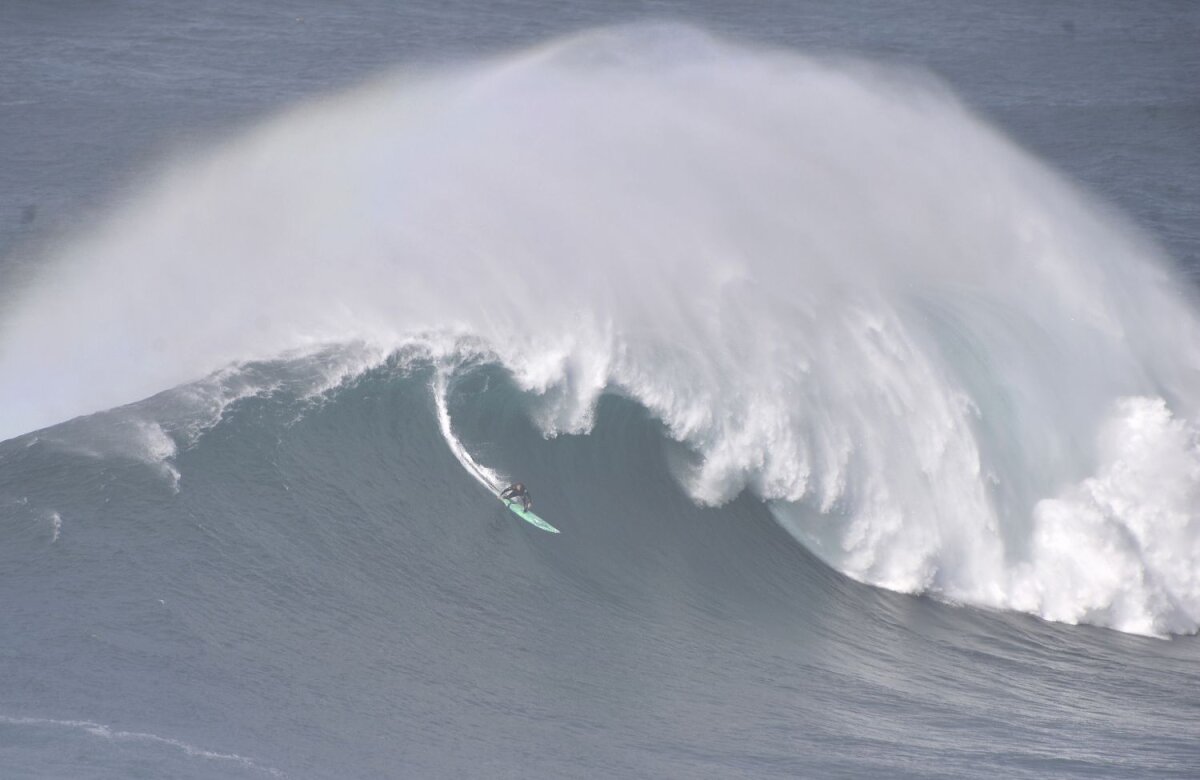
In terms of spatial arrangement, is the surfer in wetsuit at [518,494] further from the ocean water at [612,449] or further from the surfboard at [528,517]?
the ocean water at [612,449]

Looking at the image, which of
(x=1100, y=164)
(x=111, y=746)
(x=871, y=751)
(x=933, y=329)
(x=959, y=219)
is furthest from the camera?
(x=1100, y=164)

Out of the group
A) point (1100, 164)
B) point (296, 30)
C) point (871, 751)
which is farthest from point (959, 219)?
point (296, 30)

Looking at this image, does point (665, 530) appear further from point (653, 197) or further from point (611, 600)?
point (653, 197)

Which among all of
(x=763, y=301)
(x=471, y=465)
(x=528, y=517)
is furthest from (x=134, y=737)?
(x=763, y=301)

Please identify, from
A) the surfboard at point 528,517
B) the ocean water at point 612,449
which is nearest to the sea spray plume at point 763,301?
the ocean water at point 612,449

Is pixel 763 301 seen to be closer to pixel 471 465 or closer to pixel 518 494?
pixel 518 494

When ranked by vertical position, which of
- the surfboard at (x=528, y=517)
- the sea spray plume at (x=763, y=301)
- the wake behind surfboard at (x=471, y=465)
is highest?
the sea spray plume at (x=763, y=301)
